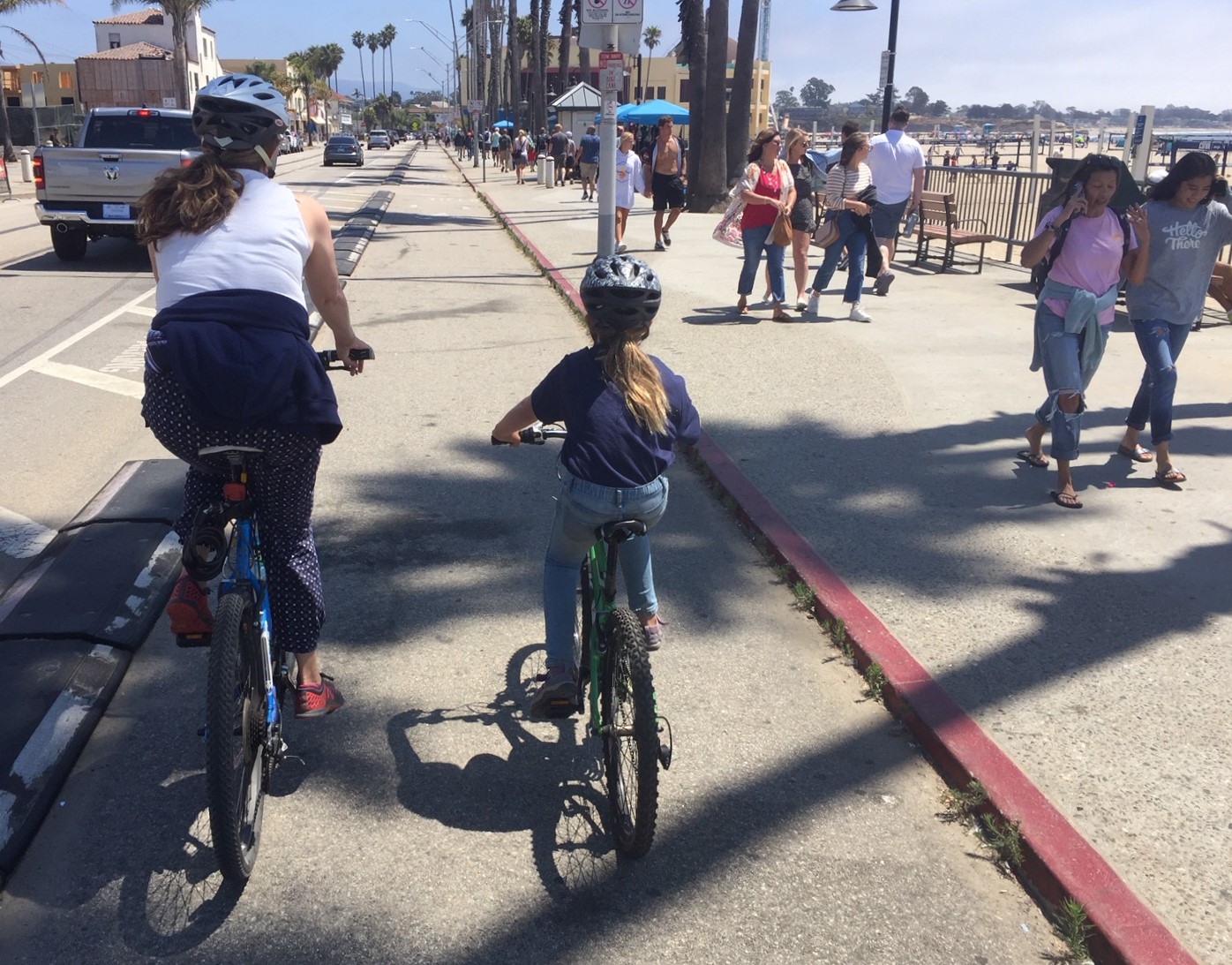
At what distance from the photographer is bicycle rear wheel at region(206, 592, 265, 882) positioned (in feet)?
9.18

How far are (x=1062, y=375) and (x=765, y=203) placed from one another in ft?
17.1

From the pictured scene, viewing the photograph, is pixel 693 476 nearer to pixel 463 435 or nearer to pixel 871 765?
pixel 463 435

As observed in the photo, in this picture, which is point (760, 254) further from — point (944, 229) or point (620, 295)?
point (620, 295)

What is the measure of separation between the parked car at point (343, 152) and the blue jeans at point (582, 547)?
51.7 meters

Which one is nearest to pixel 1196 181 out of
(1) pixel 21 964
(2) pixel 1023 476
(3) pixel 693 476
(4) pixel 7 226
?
(2) pixel 1023 476

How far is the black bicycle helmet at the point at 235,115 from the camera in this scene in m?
3.16

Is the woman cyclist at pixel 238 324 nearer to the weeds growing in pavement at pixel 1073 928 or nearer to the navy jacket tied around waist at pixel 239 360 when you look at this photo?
the navy jacket tied around waist at pixel 239 360

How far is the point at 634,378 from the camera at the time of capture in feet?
10.6

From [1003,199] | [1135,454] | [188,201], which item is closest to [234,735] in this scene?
[188,201]

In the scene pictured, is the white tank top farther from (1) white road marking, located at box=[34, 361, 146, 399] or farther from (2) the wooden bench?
(2) the wooden bench

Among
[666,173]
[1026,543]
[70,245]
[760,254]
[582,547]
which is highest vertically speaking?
[666,173]

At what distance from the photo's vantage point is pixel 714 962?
283 centimetres

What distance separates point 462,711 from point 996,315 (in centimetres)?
926

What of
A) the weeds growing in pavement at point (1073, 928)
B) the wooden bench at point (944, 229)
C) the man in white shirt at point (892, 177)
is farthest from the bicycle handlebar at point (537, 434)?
the wooden bench at point (944, 229)
